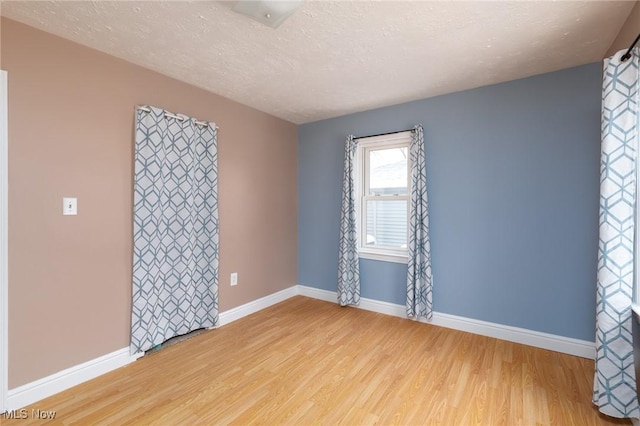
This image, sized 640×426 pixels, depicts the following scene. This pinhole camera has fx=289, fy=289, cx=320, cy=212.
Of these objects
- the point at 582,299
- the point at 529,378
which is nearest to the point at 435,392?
the point at 529,378

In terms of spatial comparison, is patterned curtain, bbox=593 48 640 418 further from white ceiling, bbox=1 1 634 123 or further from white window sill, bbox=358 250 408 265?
white window sill, bbox=358 250 408 265

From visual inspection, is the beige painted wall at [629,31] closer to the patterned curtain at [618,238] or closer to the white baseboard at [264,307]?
the patterned curtain at [618,238]

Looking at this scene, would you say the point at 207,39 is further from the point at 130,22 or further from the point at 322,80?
the point at 322,80

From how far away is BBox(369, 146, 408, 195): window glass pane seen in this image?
128 inches

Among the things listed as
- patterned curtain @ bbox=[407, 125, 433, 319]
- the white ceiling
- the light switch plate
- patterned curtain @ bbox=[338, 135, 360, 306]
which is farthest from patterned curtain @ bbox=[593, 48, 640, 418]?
the light switch plate

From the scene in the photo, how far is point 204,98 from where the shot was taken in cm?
277

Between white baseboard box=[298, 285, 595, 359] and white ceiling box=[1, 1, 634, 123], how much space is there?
2.20 meters

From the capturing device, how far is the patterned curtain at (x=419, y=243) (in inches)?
114

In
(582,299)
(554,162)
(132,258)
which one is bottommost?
(582,299)

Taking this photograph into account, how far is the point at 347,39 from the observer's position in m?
1.91

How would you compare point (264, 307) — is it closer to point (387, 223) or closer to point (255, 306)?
point (255, 306)

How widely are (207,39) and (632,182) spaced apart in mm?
2676

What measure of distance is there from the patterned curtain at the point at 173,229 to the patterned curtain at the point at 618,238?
2.89 metres
